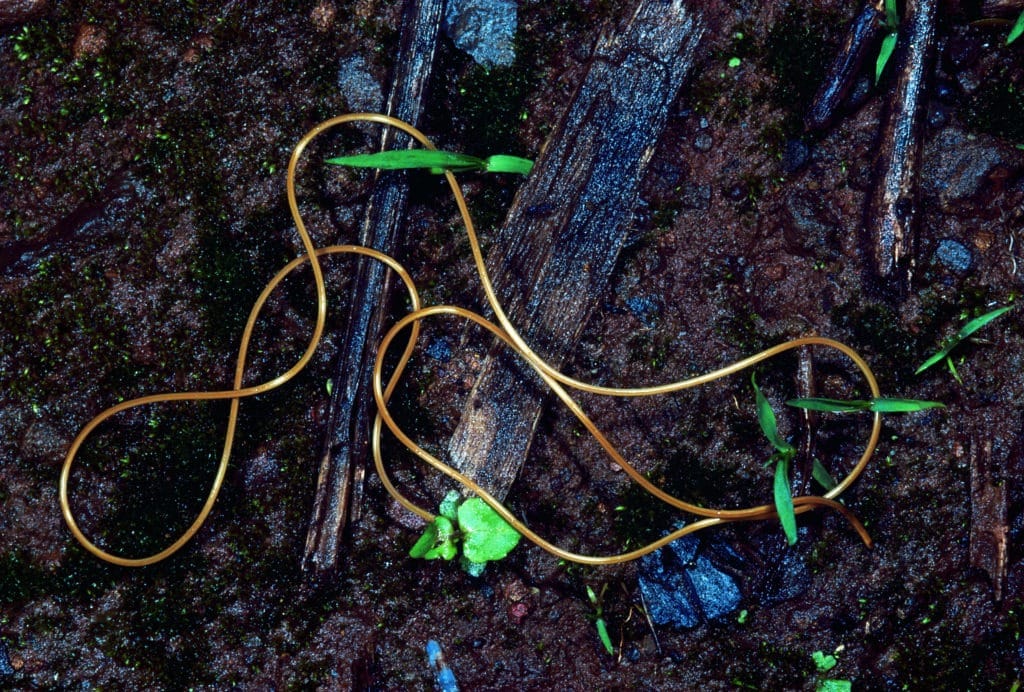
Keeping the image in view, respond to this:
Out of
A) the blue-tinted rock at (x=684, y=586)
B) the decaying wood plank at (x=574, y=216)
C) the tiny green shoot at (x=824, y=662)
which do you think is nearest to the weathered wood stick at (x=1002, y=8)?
the decaying wood plank at (x=574, y=216)

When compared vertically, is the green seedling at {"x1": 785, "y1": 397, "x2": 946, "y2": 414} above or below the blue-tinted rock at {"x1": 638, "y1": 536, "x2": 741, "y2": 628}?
above

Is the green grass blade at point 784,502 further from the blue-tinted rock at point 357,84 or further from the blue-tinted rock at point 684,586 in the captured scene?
the blue-tinted rock at point 357,84

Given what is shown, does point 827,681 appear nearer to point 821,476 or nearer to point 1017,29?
point 821,476

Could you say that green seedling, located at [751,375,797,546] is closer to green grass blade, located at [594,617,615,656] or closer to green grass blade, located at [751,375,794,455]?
green grass blade, located at [751,375,794,455]

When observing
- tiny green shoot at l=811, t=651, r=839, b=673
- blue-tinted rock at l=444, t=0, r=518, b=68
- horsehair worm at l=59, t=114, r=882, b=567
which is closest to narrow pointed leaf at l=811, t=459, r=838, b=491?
horsehair worm at l=59, t=114, r=882, b=567

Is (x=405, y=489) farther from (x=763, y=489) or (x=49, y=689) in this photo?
(x=49, y=689)

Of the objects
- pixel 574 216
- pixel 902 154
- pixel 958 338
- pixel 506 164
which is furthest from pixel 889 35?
pixel 506 164

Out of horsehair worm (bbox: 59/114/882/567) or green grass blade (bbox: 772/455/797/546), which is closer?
green grass blade (bbox: 772/455/797/546)
